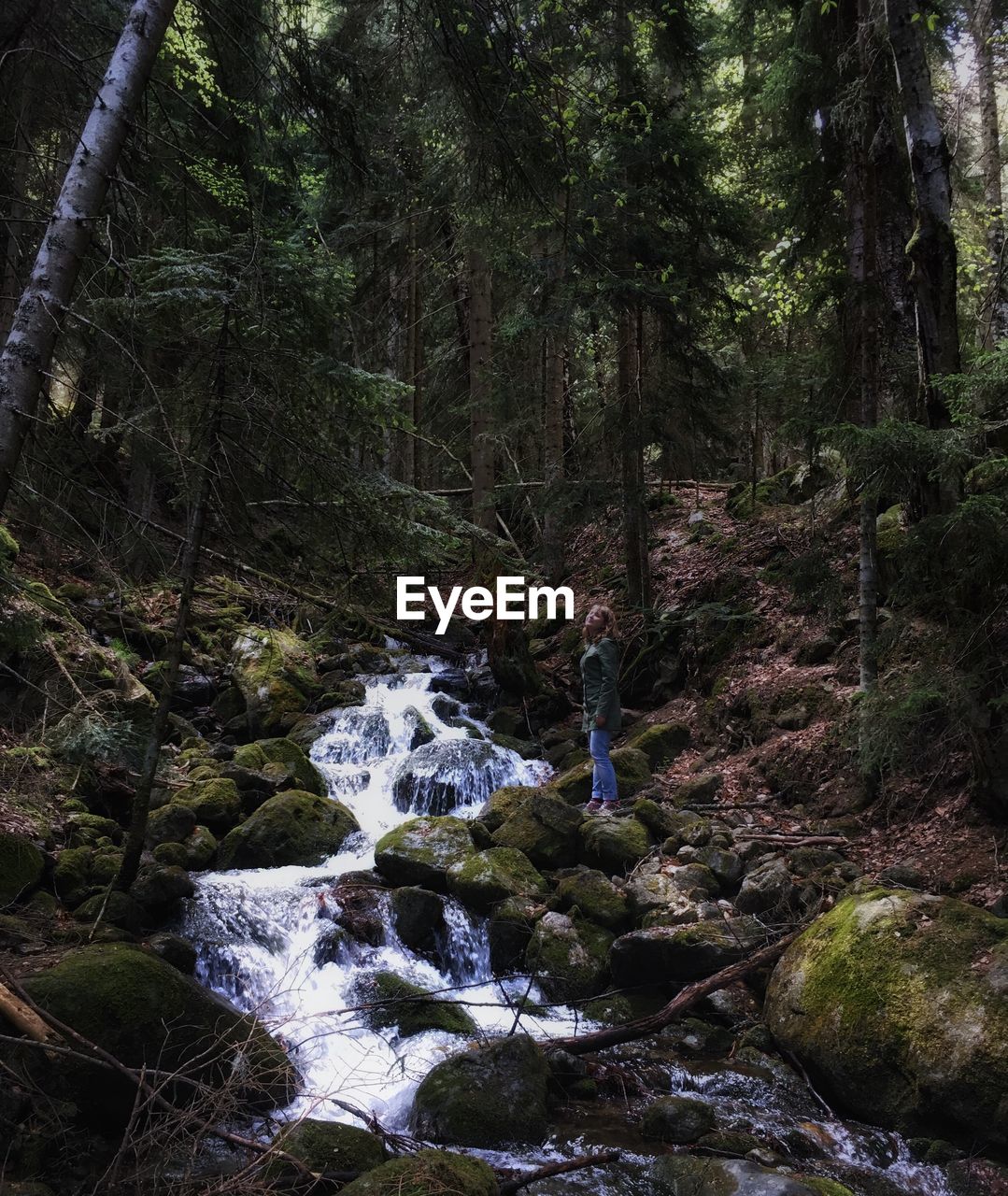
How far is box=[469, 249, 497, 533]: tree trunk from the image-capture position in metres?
14.5

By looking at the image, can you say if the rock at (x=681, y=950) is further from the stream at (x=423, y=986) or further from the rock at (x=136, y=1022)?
the rock at (x=136, y=1022)

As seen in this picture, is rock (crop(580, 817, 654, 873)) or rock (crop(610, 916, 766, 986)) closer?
rock (crop(610, 916, 766, 986))

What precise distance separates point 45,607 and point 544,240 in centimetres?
959

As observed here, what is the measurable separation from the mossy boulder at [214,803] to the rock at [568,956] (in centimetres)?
362

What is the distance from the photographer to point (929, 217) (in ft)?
18.8

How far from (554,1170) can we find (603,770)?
4.86m

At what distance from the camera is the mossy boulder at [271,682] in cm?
1154

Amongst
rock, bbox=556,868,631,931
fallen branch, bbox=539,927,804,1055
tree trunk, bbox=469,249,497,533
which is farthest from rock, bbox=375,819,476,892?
tree trunk, bbox=469,249,497,533

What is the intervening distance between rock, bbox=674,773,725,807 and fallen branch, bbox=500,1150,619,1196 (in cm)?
472

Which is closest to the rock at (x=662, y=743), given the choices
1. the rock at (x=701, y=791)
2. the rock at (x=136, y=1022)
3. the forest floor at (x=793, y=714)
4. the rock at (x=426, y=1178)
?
the forest floor at (x=793, y=714)

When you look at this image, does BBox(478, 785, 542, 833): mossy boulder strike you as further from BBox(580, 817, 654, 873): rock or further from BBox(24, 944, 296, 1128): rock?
BBox(24, 944, 296, 1128): rock

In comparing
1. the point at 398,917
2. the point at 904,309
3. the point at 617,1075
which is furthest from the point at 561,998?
the point at 904,309

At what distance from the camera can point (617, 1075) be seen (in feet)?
16.7

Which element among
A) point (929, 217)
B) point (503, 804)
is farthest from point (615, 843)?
point (929, 217)
